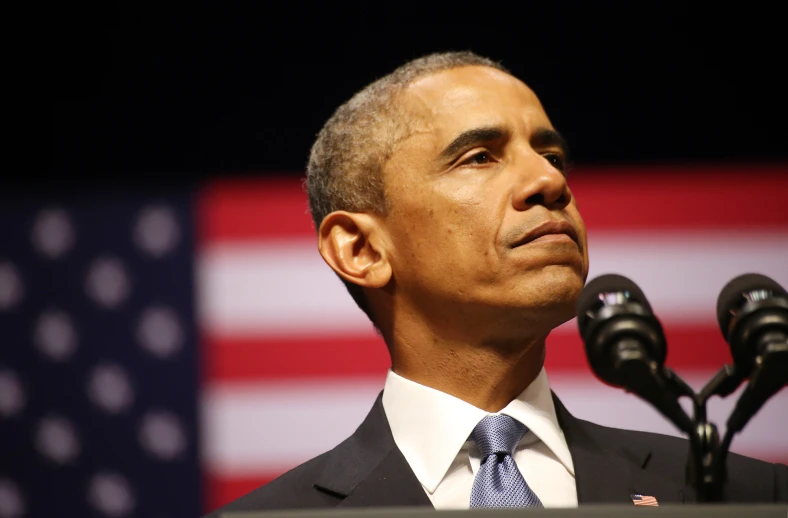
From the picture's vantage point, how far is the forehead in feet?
5.85

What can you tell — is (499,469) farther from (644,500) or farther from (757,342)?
(757,342)

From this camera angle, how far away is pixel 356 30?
2.79 m

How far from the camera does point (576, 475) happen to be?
1630 millimetres

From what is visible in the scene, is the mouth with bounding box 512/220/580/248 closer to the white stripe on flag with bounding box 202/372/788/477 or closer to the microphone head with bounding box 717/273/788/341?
the microphone head with bounding box 717/273/788/341

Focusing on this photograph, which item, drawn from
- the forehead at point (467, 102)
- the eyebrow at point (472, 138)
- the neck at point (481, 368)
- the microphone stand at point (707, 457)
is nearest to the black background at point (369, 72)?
the forehead at point (467, 102)

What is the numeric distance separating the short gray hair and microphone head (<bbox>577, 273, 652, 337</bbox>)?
0.70m

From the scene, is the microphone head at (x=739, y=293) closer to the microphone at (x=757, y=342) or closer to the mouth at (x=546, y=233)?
the microphone at (x=757, y=342)

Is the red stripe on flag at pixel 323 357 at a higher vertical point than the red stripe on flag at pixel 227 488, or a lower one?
higher

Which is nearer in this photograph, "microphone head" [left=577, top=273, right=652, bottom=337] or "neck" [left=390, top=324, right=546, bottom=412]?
"microphone head" [left=577, top=273, right=652, bottom=337]

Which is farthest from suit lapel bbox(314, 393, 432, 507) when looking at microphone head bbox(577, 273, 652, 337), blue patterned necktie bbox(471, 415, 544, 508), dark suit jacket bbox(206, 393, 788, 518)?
microphone head bbox(577, 273, 652, 337)

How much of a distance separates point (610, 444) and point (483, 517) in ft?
2.22

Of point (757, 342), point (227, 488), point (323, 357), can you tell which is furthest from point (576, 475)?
point (227, 488)

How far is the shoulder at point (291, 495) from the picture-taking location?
66.0 inches

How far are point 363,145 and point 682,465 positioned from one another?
0.84 metres
